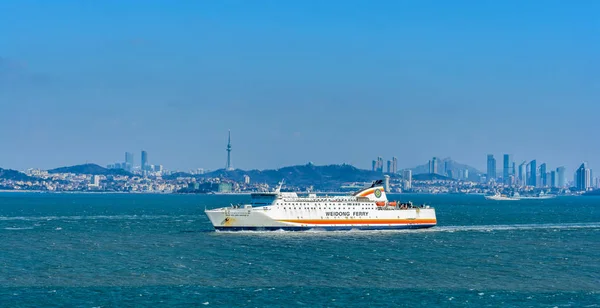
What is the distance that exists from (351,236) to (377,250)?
14.3 meters

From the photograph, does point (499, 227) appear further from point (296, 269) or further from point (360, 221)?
point (296, 269)

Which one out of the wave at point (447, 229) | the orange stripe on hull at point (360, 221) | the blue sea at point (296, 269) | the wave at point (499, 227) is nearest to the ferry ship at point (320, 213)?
the orange stripe on hull at point (360, 221)

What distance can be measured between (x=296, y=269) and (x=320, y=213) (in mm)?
32633

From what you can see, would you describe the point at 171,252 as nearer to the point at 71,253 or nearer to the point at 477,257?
the point at 71,253

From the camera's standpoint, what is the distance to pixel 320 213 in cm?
8762

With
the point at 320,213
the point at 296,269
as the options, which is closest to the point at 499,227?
the point at 320,213

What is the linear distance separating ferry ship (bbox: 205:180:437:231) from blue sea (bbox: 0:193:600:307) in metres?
1.71

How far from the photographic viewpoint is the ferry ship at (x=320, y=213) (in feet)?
277

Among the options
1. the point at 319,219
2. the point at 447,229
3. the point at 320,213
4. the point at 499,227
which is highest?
the point at 320,213

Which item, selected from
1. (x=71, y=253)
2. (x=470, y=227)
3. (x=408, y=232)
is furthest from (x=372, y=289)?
(x=470, y=227)

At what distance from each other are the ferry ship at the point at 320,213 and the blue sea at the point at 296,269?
5.62 ft

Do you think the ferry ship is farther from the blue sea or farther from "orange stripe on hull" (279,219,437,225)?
the blue sea

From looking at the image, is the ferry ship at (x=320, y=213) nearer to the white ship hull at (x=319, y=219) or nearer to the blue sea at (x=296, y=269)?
the white ship hull at (x=319, y=219)

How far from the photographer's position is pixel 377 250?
222ft
